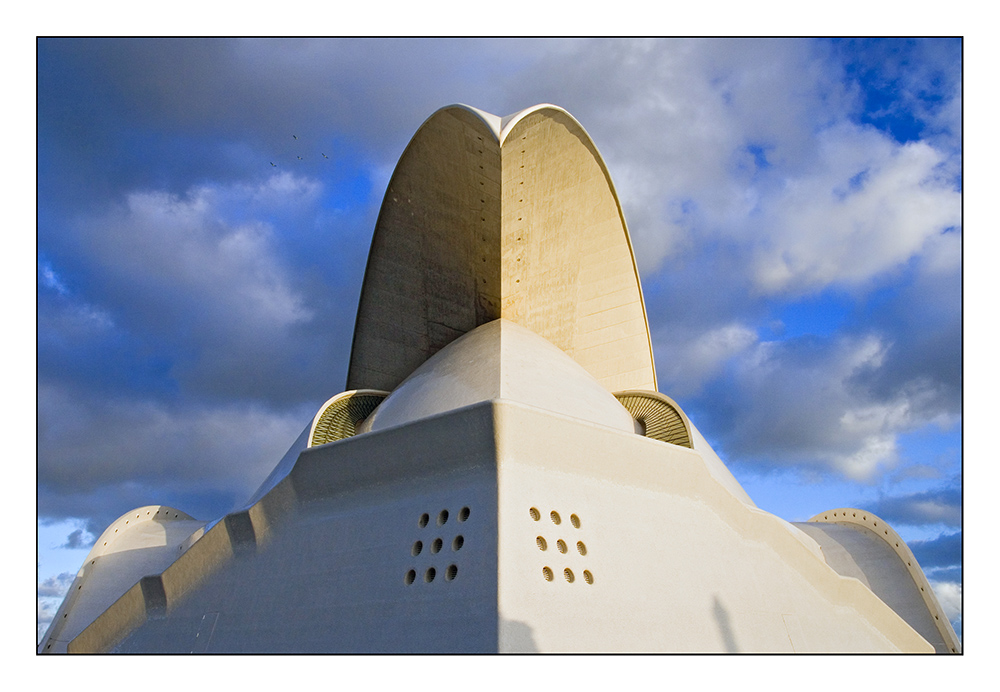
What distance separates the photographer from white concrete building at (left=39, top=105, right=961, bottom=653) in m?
8.70

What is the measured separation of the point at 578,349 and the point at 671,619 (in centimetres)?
720

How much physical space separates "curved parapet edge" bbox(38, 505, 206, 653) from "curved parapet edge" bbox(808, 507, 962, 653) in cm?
1298

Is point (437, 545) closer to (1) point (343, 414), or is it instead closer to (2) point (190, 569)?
(2) point (190, 569)

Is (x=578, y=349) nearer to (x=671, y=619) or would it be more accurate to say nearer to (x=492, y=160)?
(x=492, y=160)

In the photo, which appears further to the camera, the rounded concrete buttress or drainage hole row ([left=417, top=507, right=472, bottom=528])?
the rounded concrete buttress

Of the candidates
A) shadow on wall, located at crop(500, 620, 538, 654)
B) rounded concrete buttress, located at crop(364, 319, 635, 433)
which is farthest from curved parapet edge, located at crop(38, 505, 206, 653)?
shadow on wall, located at crop(500, 620, 538, 654)

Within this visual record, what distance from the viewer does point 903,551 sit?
15383 millimetres

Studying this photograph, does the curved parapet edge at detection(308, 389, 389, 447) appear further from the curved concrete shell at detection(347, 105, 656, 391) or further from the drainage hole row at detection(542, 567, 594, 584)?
the drainage hole row at detection(542, 567, 594, 584)

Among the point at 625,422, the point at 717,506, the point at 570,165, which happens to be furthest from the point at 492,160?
the point at 717,506

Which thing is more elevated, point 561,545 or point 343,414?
point 343,414

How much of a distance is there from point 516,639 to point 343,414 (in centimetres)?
739

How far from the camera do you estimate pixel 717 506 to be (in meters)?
11.1

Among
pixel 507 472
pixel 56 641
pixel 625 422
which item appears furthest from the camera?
pixel 56 641

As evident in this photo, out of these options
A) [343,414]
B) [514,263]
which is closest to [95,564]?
[343,414]
